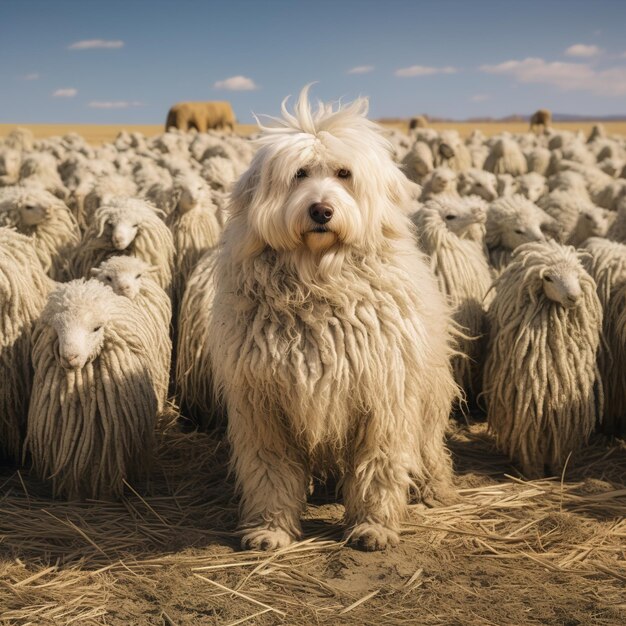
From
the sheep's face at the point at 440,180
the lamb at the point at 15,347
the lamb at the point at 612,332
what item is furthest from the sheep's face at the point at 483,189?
the lamb at the point at 15,347

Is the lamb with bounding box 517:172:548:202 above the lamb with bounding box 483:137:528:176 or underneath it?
underneath

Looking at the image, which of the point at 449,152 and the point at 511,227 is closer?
the point at 511,227

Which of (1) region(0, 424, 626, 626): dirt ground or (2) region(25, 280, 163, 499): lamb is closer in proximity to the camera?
(1) region(0, 424, 626, 626): dirt ground

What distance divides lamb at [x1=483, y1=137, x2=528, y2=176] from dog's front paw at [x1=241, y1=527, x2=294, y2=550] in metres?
13.0

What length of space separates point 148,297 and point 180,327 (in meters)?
0.33

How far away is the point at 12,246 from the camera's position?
5.43 metres

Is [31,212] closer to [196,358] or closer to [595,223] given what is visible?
[196,358]

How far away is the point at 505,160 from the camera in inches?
642

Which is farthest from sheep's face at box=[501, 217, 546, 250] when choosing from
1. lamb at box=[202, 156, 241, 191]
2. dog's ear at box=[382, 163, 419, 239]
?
lamb at box=[202, 156, 241, 191]

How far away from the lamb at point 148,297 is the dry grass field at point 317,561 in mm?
685

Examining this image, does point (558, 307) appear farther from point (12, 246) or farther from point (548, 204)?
point (548, 204)

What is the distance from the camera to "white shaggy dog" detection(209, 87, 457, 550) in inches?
149

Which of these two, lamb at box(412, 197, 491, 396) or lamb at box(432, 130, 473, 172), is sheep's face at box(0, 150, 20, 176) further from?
lamb at box(412, 197, 491, 396)

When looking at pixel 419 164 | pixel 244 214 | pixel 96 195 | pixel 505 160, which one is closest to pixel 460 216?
pixel 244 214
